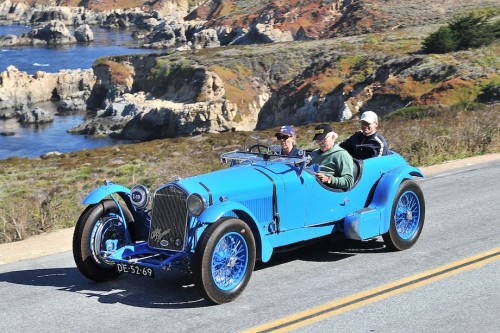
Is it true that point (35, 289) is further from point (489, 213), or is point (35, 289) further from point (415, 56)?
point (415, 56)

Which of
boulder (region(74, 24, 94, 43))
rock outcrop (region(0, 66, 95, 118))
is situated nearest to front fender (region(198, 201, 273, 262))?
rock outcrop (region(0, 66, 95, 118))

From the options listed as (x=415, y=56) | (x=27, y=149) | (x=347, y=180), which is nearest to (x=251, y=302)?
(x=347, y=180)

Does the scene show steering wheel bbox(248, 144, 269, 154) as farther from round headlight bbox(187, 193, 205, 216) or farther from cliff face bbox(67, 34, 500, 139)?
cliff face bbox(67, 34, 500, 139)

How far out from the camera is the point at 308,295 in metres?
7.70

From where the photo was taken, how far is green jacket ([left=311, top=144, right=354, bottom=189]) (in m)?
8.85

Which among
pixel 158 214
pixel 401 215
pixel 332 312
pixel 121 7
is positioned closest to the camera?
pixel 332 312

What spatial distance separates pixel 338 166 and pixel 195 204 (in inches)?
89.7

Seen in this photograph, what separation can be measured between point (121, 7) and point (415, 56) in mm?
151790

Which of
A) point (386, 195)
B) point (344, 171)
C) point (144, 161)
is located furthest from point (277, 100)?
point (344, 171)

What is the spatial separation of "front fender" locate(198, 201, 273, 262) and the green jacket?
4.41 feet

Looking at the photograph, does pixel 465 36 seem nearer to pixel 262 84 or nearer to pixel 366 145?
pixel 262 84

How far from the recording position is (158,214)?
7660 millimetres

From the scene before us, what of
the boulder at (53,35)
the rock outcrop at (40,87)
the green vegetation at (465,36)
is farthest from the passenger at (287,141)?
the boulder at (53,35)

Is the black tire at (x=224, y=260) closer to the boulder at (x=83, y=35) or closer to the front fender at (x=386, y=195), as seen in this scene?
the front fender at (x=386, y=195)
